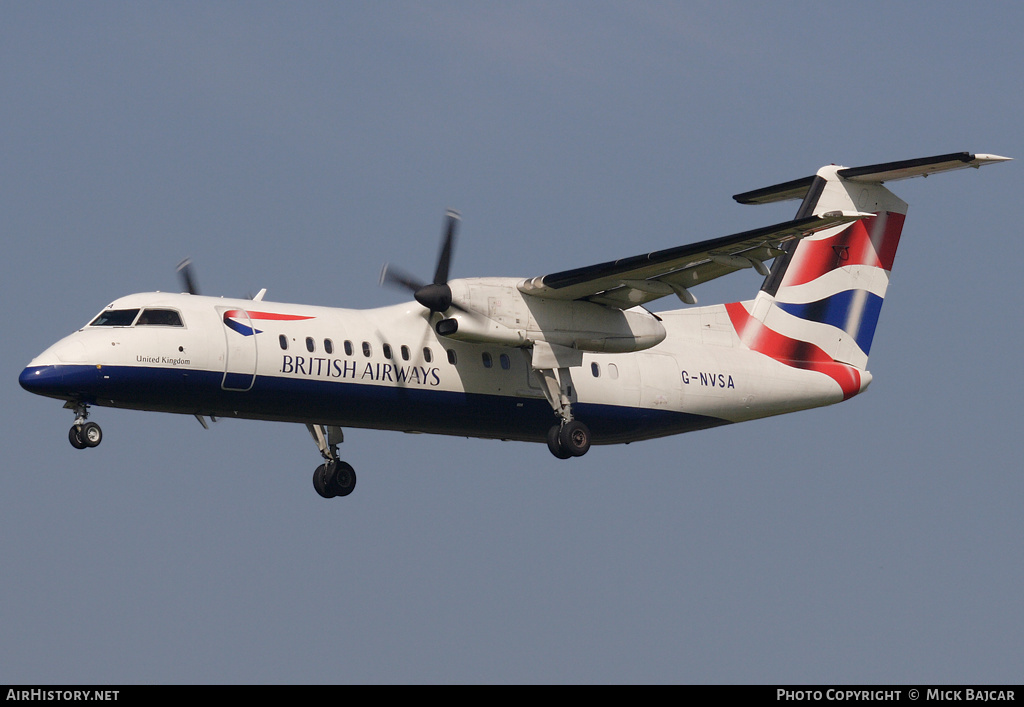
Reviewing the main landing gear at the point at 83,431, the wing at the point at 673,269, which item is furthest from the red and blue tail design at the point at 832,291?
the main landing gear at the point at 83,431

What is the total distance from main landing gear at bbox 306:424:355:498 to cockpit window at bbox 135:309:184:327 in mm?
4195

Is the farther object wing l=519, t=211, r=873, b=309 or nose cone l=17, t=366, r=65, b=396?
wing l=519, t=211, r=873, b=309

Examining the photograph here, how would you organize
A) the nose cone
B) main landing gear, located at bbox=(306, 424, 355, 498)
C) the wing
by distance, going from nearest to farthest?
the nose cone < the wing < main landing gear, located at bbox=(306, 424, 355, 498)

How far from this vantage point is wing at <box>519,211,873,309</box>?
1908cm

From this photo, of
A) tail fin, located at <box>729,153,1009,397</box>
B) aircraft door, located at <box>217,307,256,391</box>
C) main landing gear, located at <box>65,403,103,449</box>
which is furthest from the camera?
tail fin, located at <box>729,153,1009,397</box>

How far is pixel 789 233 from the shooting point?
19.2 m

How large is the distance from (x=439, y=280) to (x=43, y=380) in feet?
19.6

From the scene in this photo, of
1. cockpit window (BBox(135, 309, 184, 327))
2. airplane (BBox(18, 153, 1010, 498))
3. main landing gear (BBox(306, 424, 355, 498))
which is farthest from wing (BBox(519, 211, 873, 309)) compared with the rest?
cockpit window (BBox(135, 309, 184, 327))

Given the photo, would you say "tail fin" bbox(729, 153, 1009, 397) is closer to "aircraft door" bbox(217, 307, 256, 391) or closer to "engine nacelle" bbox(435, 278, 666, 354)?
"engine nacelle" bbox(435, 278, 666, 354)

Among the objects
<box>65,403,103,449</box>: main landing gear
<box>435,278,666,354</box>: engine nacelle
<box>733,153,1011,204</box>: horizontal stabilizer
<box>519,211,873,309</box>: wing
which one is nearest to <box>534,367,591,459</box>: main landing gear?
<box>435,278,666,354</box>: engine nacelle

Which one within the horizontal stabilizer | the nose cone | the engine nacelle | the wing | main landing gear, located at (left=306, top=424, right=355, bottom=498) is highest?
the horizontal stabilizer

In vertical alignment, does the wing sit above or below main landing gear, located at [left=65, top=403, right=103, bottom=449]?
above

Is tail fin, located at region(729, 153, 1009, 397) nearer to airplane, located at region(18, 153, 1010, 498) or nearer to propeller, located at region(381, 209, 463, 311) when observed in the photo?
airplane, located at region(18, 153, 1010, 498)

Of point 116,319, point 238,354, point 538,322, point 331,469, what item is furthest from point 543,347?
point 116,319
